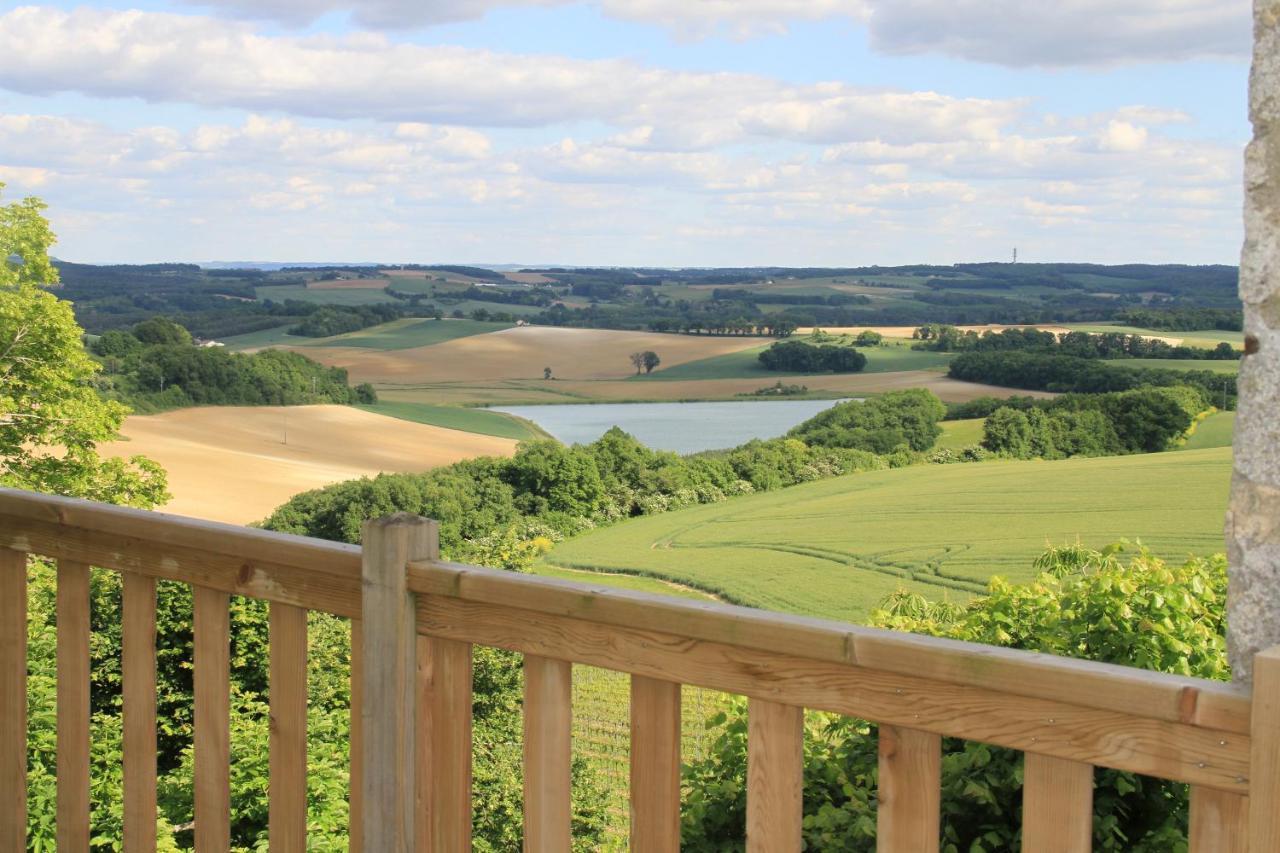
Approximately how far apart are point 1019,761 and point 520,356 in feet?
129

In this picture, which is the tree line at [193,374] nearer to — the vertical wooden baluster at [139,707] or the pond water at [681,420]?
the pond water at [681,420]

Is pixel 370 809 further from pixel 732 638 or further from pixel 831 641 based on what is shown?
pixel 831 641

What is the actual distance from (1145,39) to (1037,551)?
27518 mm

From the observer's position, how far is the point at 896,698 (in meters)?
1.25

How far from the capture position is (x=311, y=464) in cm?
3638

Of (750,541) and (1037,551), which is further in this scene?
(750,541)

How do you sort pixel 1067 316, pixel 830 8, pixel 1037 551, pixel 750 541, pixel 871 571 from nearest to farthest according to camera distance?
pixel 1037 551 → pixel 871 571 → pixel 750 541 → pixel 1067 316 → pixel 830 8

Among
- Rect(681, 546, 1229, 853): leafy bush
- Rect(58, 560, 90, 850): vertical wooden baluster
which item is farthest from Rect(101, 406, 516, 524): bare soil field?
Rect(58, 560, 90, 850): vertical wooden baluster

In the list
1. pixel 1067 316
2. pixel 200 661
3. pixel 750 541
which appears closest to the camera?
pixel 200 661

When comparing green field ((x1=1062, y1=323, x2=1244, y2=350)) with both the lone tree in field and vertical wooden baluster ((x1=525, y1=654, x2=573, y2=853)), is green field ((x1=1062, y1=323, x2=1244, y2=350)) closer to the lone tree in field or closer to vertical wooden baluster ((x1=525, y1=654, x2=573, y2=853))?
the lone tree in field

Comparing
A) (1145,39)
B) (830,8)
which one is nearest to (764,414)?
(830,8)

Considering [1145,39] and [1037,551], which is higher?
[1145,39]

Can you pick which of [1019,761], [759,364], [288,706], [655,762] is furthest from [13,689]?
[759,364]

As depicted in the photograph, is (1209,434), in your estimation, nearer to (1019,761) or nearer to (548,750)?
(1019,761)
